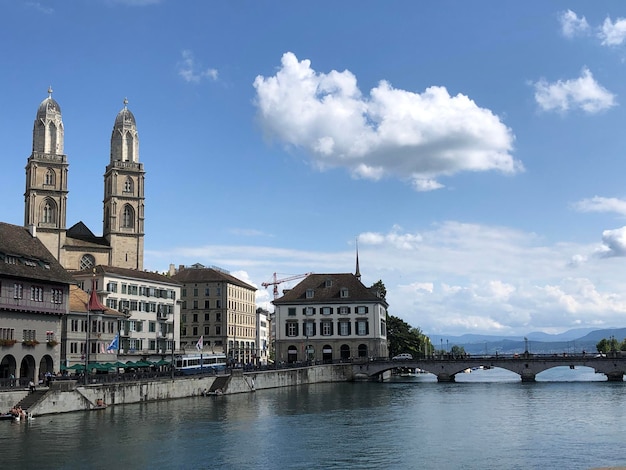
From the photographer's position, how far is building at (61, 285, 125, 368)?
79.9 m

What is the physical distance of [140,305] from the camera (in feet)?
334

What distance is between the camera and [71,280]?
7100 centimetres

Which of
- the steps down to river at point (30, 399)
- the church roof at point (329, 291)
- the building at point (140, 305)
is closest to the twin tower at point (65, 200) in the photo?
the building at point (140, 305)

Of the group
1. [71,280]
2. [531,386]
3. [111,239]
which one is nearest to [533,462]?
[71,280]

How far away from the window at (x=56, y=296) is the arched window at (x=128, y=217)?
55.5 metres

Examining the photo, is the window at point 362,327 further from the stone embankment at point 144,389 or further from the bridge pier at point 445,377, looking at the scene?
the stone embankment at point 144,389

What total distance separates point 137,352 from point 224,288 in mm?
43807

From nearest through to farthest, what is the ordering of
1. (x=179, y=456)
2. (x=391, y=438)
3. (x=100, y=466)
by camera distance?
(x=100, y=466), (x=179, y=456), (x=391, y=438)

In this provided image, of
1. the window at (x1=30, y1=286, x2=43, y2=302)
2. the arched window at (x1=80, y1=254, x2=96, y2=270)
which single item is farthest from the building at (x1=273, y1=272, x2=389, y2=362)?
the window at (x1=30, y1=286, x2=43, y2=302)

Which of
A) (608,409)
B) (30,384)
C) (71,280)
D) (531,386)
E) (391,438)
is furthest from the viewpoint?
(531,386)

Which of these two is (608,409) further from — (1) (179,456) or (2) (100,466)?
(2) (100,466)

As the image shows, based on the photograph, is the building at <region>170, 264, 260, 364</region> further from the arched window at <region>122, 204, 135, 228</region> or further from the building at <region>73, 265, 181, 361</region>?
the building at <region>73, 265, 181, 361</region>

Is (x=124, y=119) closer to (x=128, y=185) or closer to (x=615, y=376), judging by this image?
(x=128, y=185)

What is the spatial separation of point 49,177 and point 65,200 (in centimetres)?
446
